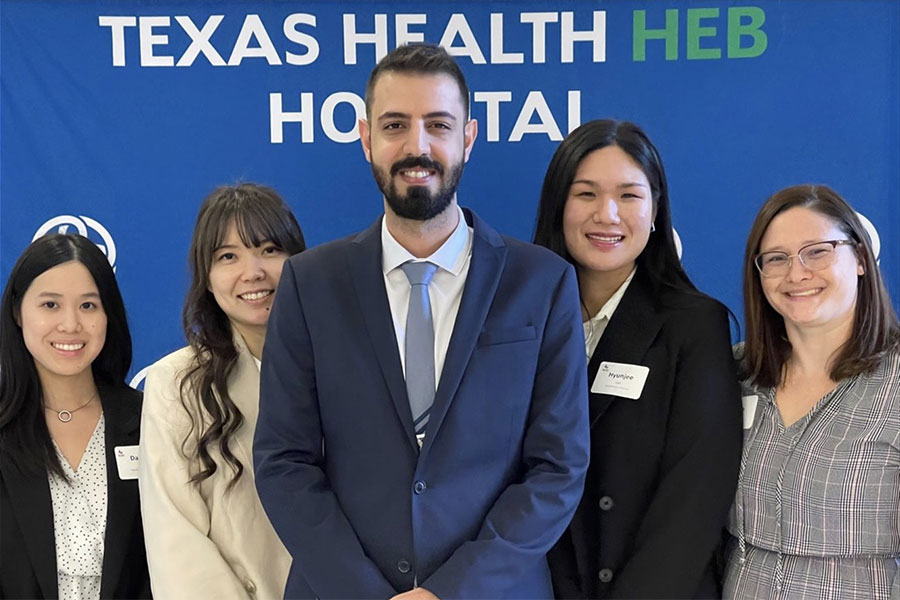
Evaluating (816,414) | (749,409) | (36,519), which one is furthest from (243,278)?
(816,414)

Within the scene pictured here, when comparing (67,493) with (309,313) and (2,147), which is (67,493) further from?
(2,147)

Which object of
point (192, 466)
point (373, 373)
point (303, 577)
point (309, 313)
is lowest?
point (303, 577)

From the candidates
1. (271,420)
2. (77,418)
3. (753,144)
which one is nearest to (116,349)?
(77,418)

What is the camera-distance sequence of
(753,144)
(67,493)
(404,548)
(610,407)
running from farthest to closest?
(753,144)
(67,493)
(610,407)
(404,548)

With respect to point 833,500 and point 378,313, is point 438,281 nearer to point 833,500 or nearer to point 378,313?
point 378,313

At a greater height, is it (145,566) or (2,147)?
(2,147)

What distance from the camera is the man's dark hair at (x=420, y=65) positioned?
199 cm

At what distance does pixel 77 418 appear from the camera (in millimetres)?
2557

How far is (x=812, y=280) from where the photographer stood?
84.7 inches

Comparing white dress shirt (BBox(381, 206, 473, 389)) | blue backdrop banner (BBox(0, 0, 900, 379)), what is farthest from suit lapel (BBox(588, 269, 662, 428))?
blue backdrop banner (BBox(0, 0, 900, 379))

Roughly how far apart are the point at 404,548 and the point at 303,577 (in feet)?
0.96

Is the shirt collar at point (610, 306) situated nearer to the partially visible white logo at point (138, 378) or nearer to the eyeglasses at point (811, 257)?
the eyeglasses at point (811, 257)

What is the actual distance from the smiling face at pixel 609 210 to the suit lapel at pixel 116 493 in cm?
146

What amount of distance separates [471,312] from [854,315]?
104 cm
